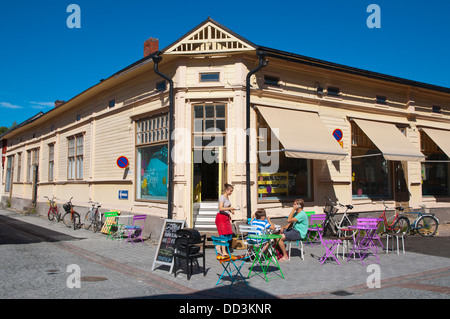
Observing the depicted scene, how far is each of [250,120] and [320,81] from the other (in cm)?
365

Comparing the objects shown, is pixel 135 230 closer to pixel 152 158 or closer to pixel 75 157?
pixel 152 158

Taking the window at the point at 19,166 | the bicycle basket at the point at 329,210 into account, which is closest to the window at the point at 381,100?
the bicycle basket at the point at 329,210

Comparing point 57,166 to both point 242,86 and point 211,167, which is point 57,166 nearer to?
point 211,167

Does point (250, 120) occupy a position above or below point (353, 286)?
above

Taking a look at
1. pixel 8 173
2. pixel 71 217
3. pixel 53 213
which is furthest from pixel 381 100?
pixel 8 173

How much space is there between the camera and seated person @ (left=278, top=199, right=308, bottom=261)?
29.3 ft

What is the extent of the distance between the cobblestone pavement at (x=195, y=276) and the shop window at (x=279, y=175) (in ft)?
7.14

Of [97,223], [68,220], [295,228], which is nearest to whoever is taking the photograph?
[295,228]

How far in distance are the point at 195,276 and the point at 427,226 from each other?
9.61m

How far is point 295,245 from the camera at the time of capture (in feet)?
37.3

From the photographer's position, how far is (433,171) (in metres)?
17.3

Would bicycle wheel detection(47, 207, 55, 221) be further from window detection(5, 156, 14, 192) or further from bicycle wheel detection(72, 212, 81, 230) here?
window detection(5, 156, 14, 192)

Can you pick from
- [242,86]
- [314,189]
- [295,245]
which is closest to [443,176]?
[314,189]

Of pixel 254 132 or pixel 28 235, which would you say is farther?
pixel 28 235
